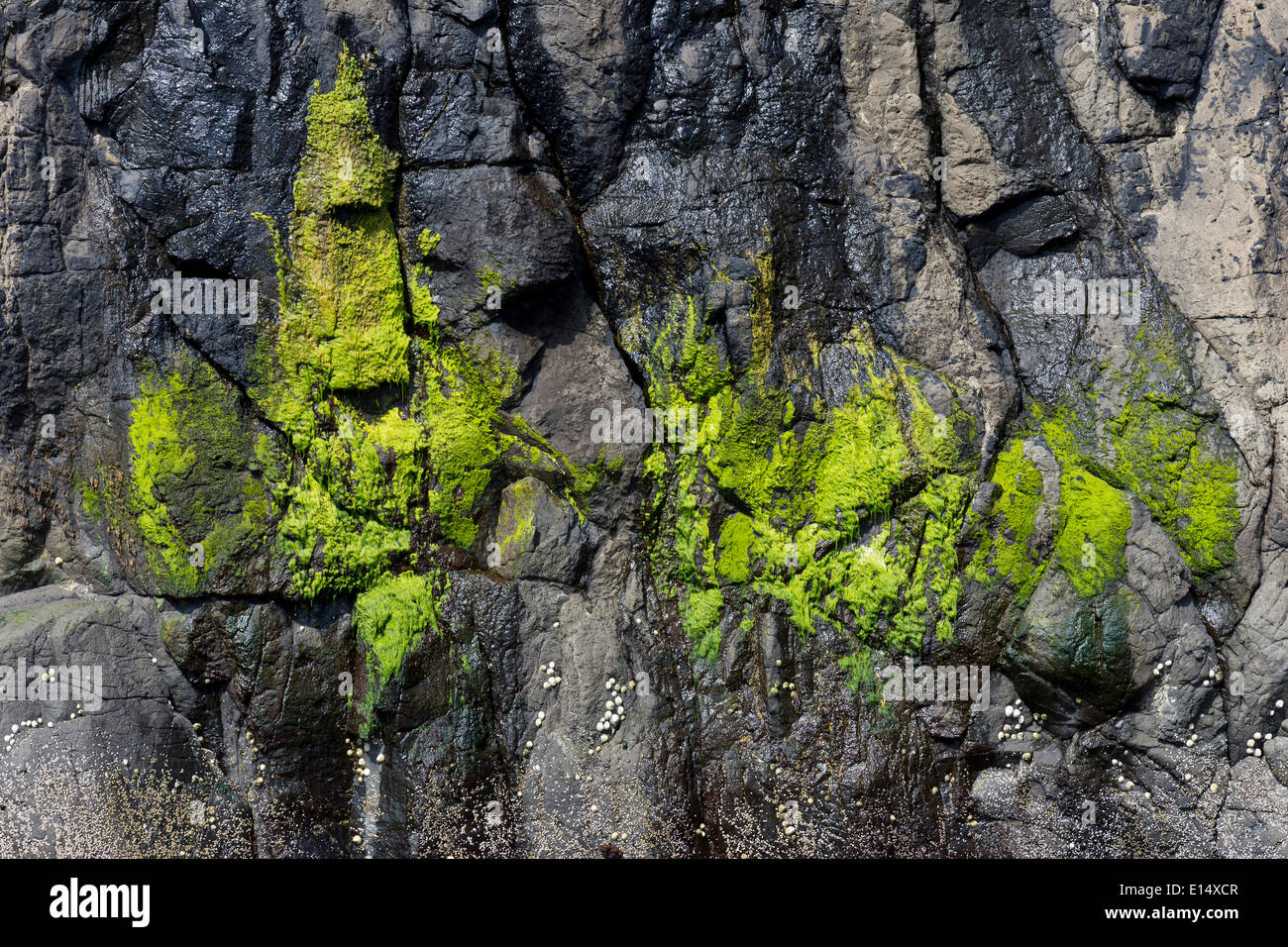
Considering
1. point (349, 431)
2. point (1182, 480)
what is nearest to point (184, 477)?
point (349, 431)

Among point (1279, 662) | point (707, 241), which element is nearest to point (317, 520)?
point (707, 241)

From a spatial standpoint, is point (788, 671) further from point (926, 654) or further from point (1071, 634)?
point (1071, 634)

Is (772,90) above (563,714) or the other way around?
above

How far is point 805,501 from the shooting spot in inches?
286

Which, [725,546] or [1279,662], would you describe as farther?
[725,546]

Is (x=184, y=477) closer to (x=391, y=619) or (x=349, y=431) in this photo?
(x=349, y=431)

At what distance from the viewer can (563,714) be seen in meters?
6.97

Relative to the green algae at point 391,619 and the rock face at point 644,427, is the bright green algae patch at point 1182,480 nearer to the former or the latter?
the rock face at point 644,427

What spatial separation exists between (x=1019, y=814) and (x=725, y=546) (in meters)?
2.67

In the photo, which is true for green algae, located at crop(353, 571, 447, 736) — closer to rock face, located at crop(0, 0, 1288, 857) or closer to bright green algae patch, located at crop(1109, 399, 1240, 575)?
rock face, located at crop(0, 0, 1288, 857)

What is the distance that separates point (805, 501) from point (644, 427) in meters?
1.27

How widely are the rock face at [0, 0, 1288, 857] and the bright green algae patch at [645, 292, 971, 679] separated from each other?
0.03 metres

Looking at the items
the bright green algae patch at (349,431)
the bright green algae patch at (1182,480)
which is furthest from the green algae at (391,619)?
the bright green algae patch at (1182,480)

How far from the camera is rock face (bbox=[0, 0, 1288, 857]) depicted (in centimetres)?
679
